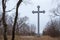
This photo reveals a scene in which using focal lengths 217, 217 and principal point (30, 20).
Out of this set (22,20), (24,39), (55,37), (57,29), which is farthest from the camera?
(22,20)

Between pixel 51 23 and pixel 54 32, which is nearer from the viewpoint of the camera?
pixel 54 32

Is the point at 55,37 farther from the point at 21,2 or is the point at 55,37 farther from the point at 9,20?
the point at 21,2

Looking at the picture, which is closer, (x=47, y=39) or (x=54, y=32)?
(x=47, y=39)

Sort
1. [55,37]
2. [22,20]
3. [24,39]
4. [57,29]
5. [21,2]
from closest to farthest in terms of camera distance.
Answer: [21,2]
[24,39]
[55,37]
[57,29]
[22,20]

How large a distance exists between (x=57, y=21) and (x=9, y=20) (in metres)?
3.43

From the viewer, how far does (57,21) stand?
50.4 feet

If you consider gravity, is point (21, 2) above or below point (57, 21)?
above

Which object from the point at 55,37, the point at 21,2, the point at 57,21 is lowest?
the point at 55,37

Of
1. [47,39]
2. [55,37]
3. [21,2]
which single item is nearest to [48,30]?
[55,37]

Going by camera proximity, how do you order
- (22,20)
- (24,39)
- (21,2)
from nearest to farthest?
(21,2) → (24,39) → (22,20)

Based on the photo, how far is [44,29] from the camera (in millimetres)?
15422

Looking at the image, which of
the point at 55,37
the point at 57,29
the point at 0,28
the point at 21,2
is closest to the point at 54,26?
the point at 57,29

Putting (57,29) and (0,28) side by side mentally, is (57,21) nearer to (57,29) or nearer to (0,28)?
(57,29)

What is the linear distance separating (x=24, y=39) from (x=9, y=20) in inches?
150
